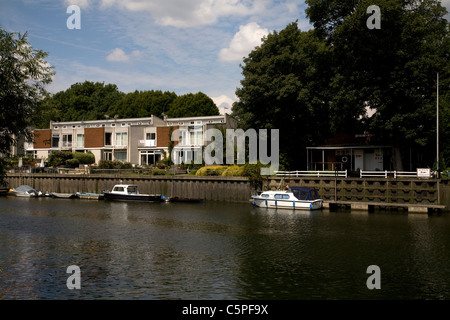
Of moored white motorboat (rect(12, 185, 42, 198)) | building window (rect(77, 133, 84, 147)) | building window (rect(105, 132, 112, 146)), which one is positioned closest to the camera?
moored white motorboat (rect(12, 185, 42, 198))

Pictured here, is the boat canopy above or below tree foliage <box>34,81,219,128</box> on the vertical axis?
below

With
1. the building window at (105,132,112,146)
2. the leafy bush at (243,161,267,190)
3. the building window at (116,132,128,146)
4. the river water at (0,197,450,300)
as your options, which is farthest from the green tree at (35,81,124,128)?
the river water at (0,197,450,300)

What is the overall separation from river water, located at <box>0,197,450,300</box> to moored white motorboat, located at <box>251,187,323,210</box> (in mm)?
4724

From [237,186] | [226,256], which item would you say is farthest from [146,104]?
[226,256]

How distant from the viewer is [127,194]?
53.4m

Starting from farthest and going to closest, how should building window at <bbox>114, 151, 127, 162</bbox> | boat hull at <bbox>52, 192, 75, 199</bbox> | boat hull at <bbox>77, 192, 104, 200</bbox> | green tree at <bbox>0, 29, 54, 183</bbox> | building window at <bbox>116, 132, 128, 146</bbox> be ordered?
building window at <bbox>114, 151, 127, 162</bbox>
building window at <bbox>116, 132, 128, 146</bbox>
boat hull at <bbox>52, 192, 75, 199</bbox>
boat hull at <bbox>77, 192, 104, 200</bbox>
green tree at <bbox>0, 29, 54, 183</bbox>

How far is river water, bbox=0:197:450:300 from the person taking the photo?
16.8 meters

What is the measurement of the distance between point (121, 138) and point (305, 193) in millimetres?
45731

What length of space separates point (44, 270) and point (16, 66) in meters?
9.95

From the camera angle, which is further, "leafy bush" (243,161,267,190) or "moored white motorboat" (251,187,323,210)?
"leafy bush" (243,161,267,190)

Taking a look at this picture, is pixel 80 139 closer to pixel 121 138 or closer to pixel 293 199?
pixel 121 138

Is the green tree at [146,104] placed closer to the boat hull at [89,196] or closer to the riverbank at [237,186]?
the riverbank at [237,186]

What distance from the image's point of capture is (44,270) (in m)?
19.6

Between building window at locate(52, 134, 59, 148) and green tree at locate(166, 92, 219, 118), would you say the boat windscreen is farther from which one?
green tree at locate(166, 92, 219, 118)
